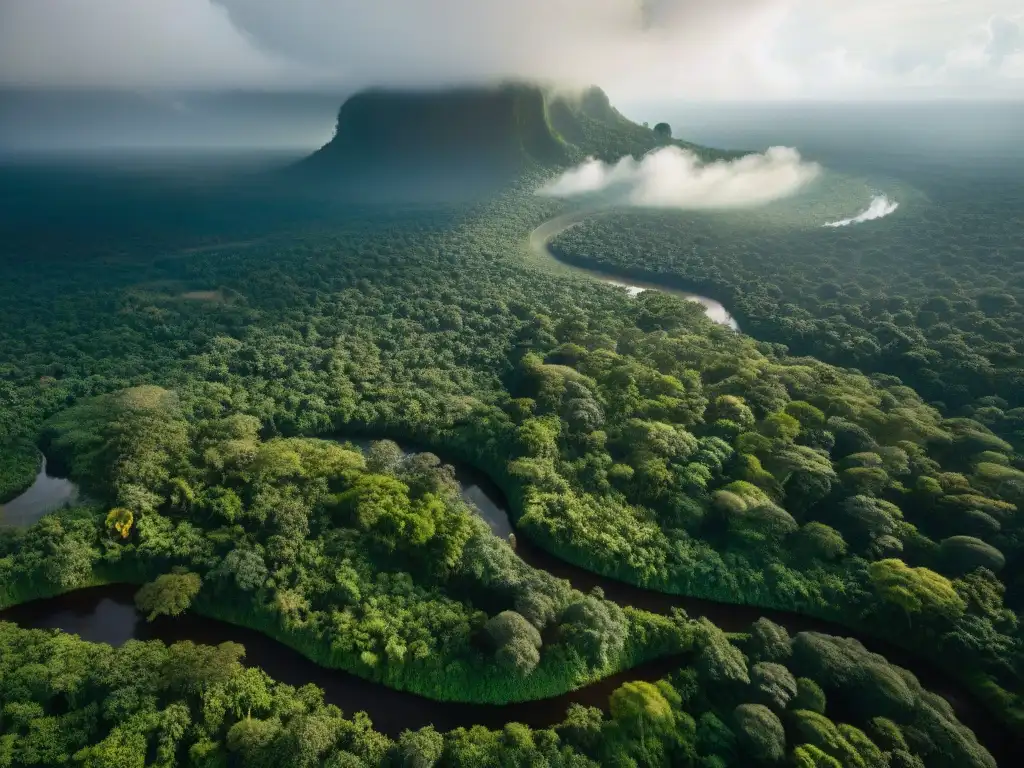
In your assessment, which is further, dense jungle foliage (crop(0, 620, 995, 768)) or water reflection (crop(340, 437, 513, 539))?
water reflection (crop(340, 437, 513, 539))

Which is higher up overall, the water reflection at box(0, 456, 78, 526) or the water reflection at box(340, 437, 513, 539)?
the water reflection at box(0, 456, 78, 526)

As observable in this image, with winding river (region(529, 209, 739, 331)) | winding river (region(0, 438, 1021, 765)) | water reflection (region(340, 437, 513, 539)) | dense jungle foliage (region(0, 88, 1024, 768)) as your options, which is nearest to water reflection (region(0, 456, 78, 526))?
dense jungle foliage (region(0, 88, 1024, 768))

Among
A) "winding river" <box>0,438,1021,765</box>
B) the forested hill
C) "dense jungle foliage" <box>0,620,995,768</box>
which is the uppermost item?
the forested hill

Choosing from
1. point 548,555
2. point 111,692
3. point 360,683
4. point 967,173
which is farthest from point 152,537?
point 967,173

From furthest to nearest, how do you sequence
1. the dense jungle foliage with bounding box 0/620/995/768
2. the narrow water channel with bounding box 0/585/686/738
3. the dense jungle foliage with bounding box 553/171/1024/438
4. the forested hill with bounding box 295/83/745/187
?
the forested hill with bounding box 295/83/745/187
the dense jungle foliage with bounding box 553/171/1024/438
the narrow water channel with bounding box 0/585/686/738
the dense jungle foliage with bounding box 0/620/995/768

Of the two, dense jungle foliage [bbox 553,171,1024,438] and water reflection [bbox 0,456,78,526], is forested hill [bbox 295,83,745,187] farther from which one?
water reflection [bbox 0,456,78,526]

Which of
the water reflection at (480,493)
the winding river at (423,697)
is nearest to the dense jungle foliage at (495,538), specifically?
the winding river at (423,697)

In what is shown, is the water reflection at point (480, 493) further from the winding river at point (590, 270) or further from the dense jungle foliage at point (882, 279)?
the dense jungle foliage at point (882, 279)

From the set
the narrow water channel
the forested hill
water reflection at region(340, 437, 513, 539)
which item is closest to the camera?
the narrow water channel
